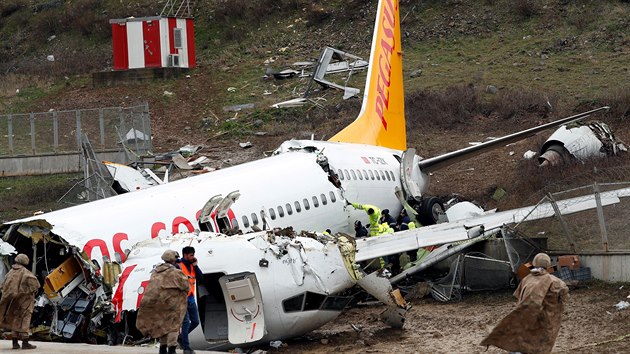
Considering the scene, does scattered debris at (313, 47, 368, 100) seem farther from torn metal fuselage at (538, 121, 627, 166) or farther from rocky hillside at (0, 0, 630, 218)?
torn metal fuselage at (538, 121, 627, 166)

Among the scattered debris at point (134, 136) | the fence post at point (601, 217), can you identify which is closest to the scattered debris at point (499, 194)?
the scattered debris at point (134, 136)

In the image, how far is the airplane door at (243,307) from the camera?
20422 millimetres

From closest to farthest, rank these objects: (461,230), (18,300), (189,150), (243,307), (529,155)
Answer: (18,300) < (243,307) < (461,230) < (529,155) < (189,150)

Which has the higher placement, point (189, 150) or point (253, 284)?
point (189, 150)

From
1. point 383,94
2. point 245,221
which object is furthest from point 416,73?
point 245,221

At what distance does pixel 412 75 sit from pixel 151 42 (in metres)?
13.0

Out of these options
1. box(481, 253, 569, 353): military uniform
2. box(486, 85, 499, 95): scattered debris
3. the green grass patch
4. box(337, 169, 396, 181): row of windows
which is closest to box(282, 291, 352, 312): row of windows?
box(481, 253, 569, 353): military uniform

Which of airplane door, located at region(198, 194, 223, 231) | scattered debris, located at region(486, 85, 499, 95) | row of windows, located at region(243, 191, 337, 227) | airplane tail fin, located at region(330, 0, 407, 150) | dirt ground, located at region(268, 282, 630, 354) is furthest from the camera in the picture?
scattered debris, located at region(486, 85, 499, 95)

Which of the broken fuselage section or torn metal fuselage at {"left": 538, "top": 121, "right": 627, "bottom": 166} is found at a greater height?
torn metal fuselage at {"left": 538, "top": 121, "right": 627, "bottom": 166}

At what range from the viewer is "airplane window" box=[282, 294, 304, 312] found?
2086 centimetres

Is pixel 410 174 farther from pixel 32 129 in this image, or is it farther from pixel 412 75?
pixel 412 75

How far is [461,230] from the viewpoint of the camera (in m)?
26.5

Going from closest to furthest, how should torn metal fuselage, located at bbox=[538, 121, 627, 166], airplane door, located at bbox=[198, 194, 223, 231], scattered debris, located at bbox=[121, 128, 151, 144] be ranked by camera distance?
airplane door, located at bbox=[198, 194, 223, 231]
torn metal fuselage, located at bbox=[538, 121, 627, 166]
scattered debris, located at bbox=[121, 128, 151, 144]

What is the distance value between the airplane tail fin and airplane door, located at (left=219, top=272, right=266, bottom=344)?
13886 millimetres
